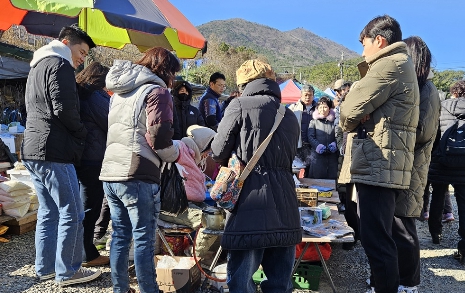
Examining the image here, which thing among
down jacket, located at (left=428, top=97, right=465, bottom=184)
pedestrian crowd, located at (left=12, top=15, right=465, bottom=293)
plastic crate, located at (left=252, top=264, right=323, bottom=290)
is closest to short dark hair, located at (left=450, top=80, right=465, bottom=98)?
down jacket, located at (left=428, top=97, right=465, bottom=184)

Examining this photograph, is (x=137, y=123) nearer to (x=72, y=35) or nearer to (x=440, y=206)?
(x=72, y=35)

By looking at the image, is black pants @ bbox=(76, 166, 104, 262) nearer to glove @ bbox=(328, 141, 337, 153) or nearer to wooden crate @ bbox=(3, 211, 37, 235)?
wooden crate @ bbox=(3, 211, 37, 235)

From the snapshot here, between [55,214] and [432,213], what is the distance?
4177mm

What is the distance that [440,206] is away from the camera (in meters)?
4.65

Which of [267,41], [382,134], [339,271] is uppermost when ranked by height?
[267,41]

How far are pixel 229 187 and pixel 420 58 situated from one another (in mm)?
1882

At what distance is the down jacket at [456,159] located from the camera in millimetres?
4227

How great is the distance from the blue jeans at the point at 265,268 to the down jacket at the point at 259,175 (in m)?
0.12

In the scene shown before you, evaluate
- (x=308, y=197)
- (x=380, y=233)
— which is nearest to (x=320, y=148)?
(x=308, y=197)

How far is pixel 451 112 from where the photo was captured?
4.45 metres

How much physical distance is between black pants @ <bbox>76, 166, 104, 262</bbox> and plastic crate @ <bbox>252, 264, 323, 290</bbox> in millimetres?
1535

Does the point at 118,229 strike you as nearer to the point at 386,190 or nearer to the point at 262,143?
the point at 262,143

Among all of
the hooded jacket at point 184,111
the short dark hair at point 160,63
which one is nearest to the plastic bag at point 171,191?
the short dark hair at point 160,63

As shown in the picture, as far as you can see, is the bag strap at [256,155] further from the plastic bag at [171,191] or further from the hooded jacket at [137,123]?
the plastic bag at [171,191]
